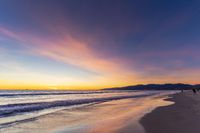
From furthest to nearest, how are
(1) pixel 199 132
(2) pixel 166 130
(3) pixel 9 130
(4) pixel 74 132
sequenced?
1. (3) pixel 9 130
2. (4) pixel 74 132
3. (2) pixel 166 130
4. (1) pixel 199 132

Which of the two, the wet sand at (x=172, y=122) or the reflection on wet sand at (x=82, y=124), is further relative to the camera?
the reflection on wet sand at (x=82, y=124)

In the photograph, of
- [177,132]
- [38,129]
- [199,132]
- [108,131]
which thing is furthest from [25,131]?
[199,132]

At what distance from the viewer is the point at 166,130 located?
10273 mm

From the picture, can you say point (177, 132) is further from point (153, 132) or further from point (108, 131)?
point (108, 131)

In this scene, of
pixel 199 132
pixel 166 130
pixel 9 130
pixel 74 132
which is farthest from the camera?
pixel 9 130

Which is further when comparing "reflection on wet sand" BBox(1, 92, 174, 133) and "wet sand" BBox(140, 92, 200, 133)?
"reflection on wet sand" BBox(1, 92, 174, 133)

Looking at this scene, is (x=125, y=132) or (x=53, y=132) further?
(x=53, y=132)

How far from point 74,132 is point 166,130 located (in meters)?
4.23

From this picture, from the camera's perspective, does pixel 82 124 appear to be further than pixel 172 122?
Yes

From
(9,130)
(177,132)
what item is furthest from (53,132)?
(177,132)

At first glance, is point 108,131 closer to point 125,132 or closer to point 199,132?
point 125,132

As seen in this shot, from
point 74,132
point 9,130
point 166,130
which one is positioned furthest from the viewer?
point 9,130

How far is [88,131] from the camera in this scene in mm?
11172

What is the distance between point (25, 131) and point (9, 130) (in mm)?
973
